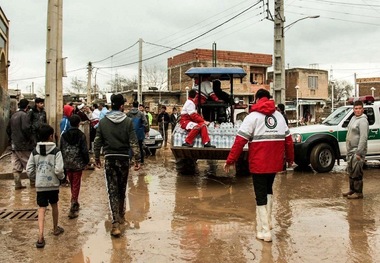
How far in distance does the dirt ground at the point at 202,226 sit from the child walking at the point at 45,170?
0.53m

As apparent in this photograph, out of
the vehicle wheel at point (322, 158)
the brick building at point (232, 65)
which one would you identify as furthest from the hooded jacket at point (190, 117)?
the brick building at point (232, 65)

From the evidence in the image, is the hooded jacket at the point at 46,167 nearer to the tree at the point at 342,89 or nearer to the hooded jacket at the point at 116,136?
the hooded jacket at the point at 116,136

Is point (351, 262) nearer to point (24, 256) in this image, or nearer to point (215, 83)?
point (24, 256)

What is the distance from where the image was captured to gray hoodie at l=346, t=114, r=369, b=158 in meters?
8.07

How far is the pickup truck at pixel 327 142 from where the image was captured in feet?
38.8

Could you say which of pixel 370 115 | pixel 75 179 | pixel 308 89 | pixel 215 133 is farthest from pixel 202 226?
pixel 308 89

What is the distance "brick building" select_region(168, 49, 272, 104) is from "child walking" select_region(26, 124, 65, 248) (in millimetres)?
38017

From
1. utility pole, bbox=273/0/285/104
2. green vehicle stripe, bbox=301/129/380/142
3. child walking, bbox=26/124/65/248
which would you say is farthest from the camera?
utility pole, bbox=273/0/285/104

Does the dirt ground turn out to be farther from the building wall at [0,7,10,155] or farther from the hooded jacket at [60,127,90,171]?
the building wall at [0,7,10,155]

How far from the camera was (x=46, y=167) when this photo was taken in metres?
5.80

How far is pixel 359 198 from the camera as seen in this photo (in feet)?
27.7

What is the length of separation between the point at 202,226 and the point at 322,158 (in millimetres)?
6573

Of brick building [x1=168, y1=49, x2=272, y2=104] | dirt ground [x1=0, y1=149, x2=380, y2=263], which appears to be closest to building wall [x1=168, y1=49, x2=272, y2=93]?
brick building [x1=168, y1=49, x2=272, y2=104]

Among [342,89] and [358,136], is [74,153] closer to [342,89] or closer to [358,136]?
[358,136]
